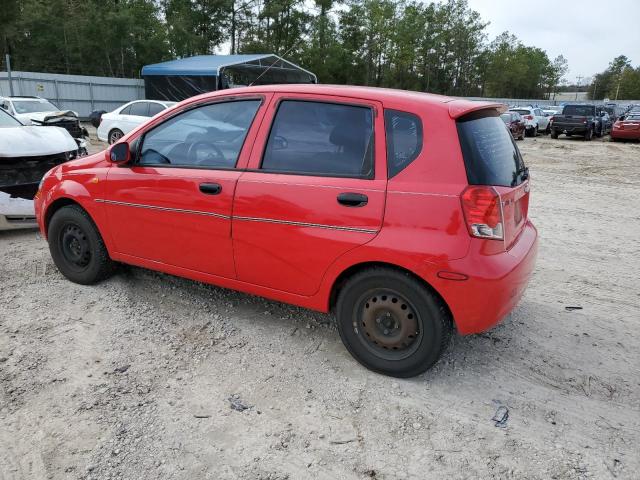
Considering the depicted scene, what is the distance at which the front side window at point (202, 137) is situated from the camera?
11.2ft

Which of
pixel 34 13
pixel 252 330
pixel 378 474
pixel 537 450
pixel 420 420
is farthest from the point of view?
pixel 34 13

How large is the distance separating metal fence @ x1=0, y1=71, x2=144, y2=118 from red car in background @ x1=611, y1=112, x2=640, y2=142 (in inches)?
1043

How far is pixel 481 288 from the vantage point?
2.67 m

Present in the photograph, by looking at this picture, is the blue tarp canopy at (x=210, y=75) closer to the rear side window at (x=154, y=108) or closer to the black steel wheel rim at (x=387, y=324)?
the rear side window at (x=154, y=108)

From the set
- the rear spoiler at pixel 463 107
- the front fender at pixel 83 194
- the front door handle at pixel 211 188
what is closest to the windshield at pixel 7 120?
the front fender at pixel 83 194

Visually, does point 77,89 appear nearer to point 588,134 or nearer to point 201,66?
point 201,66

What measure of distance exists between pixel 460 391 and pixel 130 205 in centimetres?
277

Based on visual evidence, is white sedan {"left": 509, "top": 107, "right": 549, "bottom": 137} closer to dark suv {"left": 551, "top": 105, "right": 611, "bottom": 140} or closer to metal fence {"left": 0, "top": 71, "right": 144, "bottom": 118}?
dark suv {"left": 551, "top": 105, "right": 611, "bottom": 140}

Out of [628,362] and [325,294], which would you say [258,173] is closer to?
[325,294]

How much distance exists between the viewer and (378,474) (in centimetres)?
233

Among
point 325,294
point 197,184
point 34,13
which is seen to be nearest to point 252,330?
point 325,294

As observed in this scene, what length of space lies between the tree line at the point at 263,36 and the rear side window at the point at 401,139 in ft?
108

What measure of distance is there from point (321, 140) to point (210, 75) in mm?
21330

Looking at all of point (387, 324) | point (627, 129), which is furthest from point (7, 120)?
point (627, 129)
